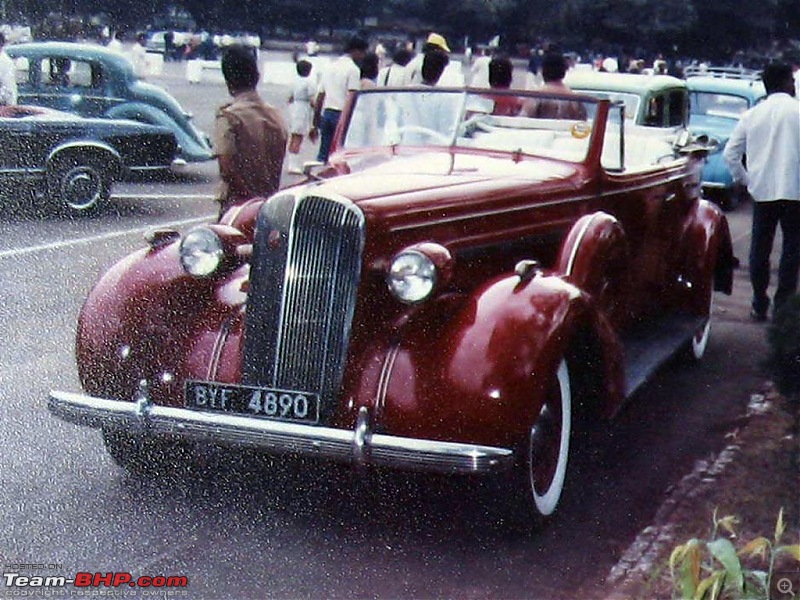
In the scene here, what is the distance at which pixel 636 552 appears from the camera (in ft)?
10.6

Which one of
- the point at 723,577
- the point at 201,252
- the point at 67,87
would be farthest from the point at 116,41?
the point at 67,87

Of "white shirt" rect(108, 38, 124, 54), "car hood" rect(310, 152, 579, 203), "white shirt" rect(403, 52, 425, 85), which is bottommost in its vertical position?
"car hood" rect(310, 152, 579, 203)

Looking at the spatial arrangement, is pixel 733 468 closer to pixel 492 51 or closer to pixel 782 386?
pixel 782 386

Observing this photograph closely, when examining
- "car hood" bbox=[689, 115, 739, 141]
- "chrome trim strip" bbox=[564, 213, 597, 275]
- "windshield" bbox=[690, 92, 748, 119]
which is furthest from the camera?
"windshield" bbox=[690, 92, 748, 119]

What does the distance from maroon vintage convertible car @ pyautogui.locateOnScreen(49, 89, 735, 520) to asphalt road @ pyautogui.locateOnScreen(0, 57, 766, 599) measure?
19cm

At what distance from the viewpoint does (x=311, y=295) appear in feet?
10.8

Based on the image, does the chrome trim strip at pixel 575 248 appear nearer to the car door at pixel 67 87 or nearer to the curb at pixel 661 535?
the curb at pixel 661 535

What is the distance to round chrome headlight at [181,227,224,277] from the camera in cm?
361

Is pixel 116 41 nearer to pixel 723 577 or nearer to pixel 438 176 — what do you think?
pixel 438 176

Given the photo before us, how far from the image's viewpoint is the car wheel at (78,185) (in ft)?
24.3

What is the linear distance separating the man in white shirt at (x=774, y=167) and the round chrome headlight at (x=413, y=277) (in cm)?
289

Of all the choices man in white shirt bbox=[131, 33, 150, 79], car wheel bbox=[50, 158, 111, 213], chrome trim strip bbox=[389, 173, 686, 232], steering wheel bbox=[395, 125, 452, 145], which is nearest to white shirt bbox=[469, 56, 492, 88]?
steering wheel bbox=[395, 125, 452, 145]

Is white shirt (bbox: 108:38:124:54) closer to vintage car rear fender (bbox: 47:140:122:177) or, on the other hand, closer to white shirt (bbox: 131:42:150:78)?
white shirt (bbox: 131:42:150:78)

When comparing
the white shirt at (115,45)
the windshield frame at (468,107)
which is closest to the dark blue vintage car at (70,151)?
the white shirt at (115,45)
